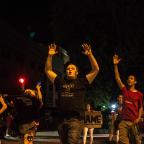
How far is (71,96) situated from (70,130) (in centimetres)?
56

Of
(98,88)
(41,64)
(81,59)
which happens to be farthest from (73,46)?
(41,64)

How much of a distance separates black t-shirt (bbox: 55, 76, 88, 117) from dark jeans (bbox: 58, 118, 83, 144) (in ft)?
0.39

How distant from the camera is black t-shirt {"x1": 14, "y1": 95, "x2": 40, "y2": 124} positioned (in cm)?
1155

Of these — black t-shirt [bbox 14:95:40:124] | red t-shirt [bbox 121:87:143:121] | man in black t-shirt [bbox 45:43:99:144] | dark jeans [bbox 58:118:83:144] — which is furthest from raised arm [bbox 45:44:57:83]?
black t-shirt [bbox 14:95:40:124]

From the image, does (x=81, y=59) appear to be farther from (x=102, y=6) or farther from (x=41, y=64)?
(x=41, y=64)

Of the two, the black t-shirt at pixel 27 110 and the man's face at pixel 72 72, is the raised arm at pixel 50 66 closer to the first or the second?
the man's face at pixel 72 72

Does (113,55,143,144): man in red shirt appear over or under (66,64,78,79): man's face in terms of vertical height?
under

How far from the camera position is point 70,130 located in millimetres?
9008

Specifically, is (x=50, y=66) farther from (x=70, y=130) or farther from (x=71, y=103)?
(x=70, y=130)

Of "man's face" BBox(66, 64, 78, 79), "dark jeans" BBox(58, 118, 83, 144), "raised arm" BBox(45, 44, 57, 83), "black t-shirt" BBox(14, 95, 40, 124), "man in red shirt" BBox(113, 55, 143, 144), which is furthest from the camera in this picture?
"black t-shirt" BBox(14, 95, 40, 124)

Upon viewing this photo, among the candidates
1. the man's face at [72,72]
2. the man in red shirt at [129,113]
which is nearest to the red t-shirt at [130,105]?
the man in red shirt at [129,113]

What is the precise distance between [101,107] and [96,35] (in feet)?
16.7

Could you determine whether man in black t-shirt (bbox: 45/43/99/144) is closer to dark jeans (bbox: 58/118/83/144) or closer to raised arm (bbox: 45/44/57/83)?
dark jeans (bbox: 58/118/83/144)

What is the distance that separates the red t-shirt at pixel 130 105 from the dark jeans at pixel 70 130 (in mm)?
1924
